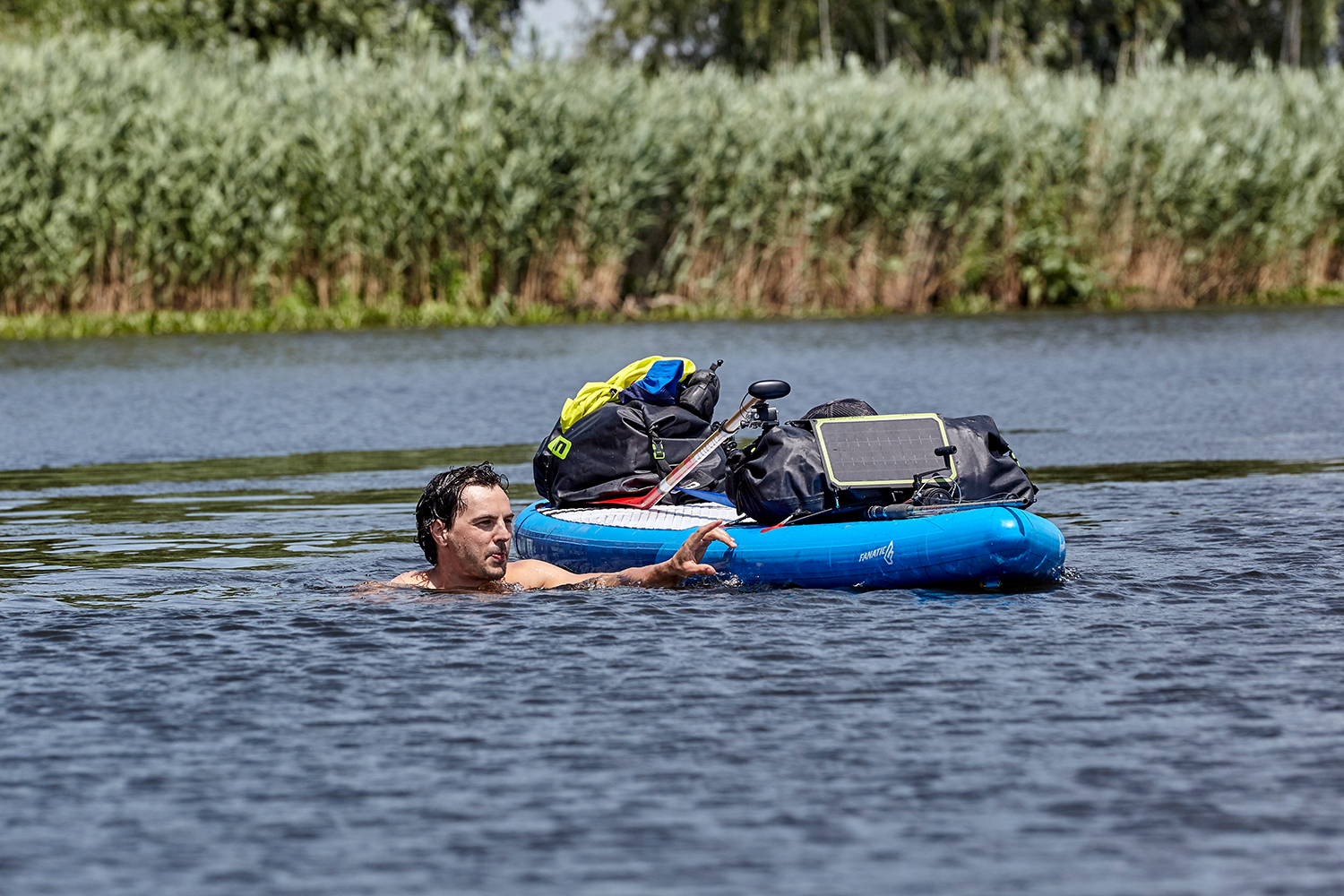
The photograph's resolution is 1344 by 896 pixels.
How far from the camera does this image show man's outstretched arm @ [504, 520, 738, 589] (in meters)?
7.45

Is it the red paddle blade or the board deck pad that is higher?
the red paddle blade

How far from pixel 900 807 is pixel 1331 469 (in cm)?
758

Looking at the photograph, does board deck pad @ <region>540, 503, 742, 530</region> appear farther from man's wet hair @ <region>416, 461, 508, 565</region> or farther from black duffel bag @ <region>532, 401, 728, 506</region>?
man's wet hair @ <region>416, 461, 508, 565</region>

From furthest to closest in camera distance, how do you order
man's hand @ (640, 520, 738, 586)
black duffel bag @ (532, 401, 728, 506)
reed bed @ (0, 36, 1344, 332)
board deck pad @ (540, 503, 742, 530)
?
reed bed @ (0, 36, 1344, 332), black duffel bag @ (532, 401, 728, 506), board deck pad @ (540, 503, 742, 530), man's hand @ (640, 520, 738, 586)

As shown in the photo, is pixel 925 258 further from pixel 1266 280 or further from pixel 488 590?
pixel 488 590

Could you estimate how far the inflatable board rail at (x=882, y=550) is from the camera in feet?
23.9

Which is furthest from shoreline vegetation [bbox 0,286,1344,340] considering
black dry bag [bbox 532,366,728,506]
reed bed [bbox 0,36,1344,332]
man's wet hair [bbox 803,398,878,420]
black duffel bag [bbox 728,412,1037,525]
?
black duffel bag [bbox 728,412,1037,525]

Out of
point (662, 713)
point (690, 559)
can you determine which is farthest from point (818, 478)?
point (662, 713)

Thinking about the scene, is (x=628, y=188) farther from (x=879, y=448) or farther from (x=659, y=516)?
(x=879, y=448)

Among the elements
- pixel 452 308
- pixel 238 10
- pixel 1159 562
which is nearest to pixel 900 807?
pixel 1159 562

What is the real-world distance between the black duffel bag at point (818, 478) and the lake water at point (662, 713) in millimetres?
428

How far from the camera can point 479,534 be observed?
24.7 ft

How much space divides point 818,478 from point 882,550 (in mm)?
473

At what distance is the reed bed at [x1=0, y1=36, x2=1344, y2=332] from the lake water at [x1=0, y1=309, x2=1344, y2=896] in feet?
41.2
